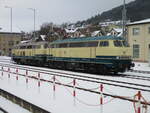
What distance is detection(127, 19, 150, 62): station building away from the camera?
45.8 metres

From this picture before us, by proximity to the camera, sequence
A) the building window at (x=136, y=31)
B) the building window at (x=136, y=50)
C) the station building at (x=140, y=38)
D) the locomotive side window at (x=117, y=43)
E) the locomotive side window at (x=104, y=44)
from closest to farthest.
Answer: the locomotive side window at (x=117, y=43)
the locomotive side window at (x=104, y=44)
the station building at (x=140, y=38)
the building window at (x=136, y=50)
the building window at (x=136, y=31)

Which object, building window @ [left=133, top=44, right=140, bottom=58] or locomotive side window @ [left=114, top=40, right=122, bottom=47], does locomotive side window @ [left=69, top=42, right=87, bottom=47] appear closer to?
locomotive side window @ [left=114, top=40, right=122, bottom=47]

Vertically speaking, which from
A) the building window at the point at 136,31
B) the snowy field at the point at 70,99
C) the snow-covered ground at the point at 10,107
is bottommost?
the snow-covered ground at the point at 10,107

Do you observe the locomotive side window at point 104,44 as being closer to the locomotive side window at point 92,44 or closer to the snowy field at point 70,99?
the locomotive side window at point 92,44

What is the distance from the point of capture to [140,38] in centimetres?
4738

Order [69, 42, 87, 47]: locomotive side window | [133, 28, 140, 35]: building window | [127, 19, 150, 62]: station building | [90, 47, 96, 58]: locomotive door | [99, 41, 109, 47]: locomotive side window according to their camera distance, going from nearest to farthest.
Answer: [99, 41, 109, 47]: locomotive side window, [90, 47, 96, 58]: locomotive door, [69, 42, 87, 47]: locomotive side window, [127, 19, 150, 62]: station building, [133, 28, 140, 35]: building window

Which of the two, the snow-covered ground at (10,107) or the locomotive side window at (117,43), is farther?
the locomotive side window at (117,43)

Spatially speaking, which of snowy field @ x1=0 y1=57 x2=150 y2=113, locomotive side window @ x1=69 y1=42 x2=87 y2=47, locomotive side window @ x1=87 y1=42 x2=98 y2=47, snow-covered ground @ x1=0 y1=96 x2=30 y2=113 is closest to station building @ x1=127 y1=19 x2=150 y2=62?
locomotive side window @ x1=69 y1=42 x2=87 y2=47

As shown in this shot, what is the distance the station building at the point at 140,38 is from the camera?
150ft

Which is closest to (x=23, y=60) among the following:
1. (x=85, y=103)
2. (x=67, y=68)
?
(x=67, y=68)

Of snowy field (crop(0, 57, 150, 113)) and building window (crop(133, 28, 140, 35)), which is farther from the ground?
building window (crop(133, 28, 140, 35))

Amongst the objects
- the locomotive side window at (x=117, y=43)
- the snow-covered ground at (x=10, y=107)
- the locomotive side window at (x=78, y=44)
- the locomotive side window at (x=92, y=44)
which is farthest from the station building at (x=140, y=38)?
the snow-covered ground at (x=10, y=107)

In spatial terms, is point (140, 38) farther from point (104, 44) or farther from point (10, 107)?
point (10, 107)

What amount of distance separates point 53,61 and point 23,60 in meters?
10.2
